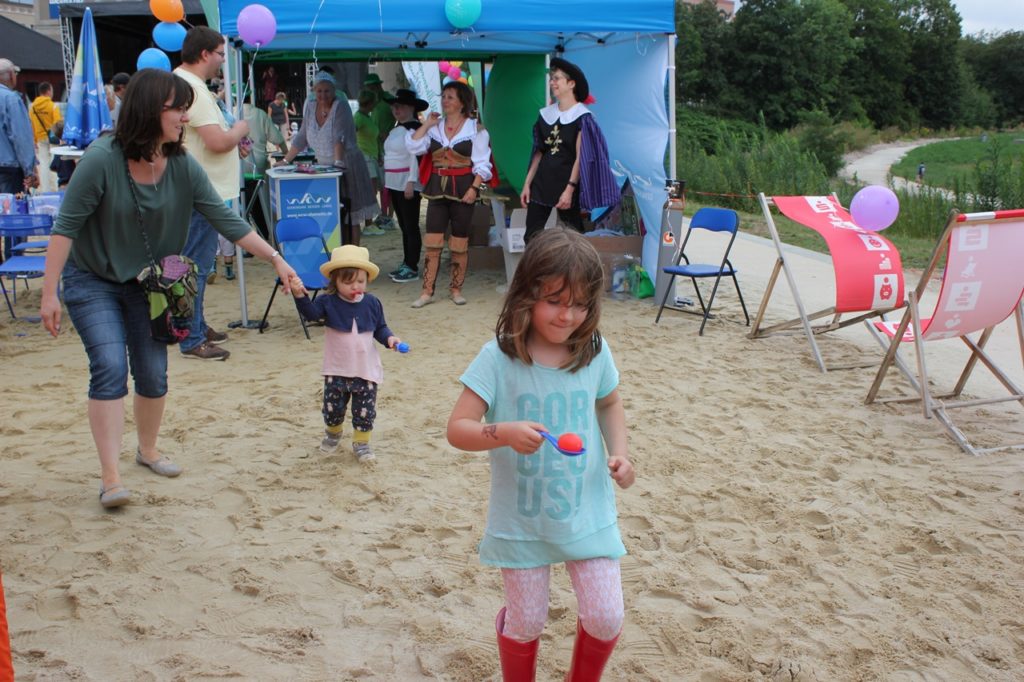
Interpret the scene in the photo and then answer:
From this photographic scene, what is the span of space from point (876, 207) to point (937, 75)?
6732cm

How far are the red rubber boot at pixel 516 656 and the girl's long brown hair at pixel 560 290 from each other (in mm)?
698

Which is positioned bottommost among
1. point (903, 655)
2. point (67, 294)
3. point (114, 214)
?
point (903, 655)

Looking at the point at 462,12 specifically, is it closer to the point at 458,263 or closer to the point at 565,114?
Answer: the point at 565,114

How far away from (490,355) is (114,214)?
211 centimetres

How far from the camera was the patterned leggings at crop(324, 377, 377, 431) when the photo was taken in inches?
178

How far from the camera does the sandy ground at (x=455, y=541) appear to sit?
297cm

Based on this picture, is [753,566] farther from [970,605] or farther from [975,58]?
[975,58]

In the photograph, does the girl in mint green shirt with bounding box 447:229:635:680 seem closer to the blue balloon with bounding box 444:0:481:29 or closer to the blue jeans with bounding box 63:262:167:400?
the blue jeans with bounding box 63:262:167:400

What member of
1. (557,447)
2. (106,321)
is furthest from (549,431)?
(106,321)

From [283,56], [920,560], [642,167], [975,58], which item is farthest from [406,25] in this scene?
[975,58]

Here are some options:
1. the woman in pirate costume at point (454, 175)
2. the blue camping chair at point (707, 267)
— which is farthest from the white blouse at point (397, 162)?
the blue camping chair at point (707, 267)

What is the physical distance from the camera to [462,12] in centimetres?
711

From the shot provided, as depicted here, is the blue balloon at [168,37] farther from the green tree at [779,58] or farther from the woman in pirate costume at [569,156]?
the green tree at [779,58]

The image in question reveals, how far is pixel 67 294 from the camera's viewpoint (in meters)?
3.68
